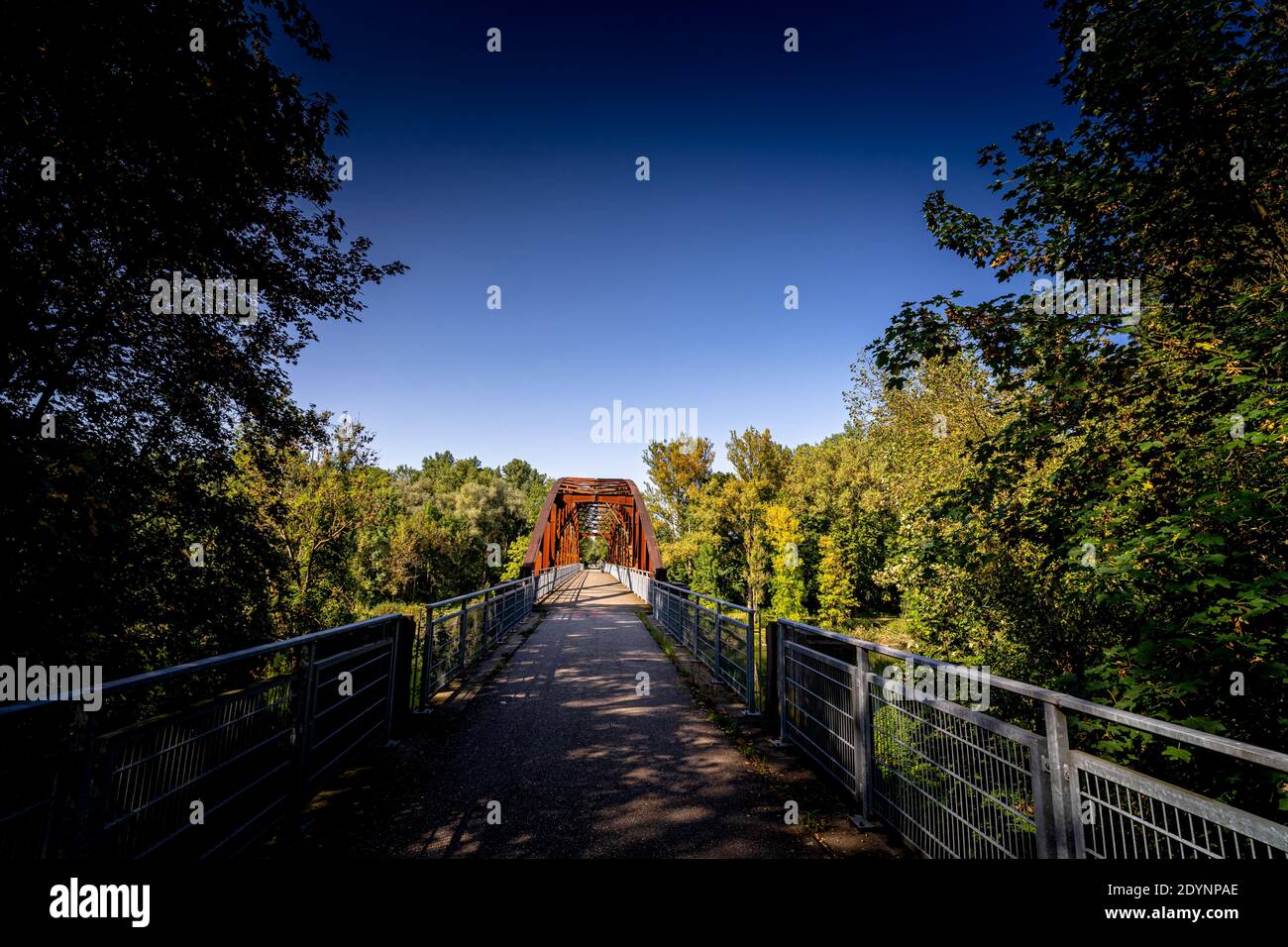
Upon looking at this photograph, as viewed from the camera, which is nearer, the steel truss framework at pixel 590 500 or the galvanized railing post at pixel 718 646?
the galvanized railing post at pixel 718 646

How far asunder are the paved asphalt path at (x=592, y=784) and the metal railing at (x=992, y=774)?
0.68 metres

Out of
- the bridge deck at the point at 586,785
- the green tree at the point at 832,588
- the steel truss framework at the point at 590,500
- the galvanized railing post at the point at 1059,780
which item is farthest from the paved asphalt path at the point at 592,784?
the green tree at the point at 832,588

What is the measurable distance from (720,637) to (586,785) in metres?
3.62

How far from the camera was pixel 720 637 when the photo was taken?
7004mm

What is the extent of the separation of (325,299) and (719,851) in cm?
779

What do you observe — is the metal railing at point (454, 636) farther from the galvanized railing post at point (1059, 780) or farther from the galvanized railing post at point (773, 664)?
the galvanized railing post at point (1059, 780)

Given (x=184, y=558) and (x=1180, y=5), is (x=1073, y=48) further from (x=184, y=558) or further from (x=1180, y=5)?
(x=184, y=558)

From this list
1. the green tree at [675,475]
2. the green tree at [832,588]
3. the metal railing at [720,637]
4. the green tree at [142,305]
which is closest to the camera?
the green tree at [142,305]

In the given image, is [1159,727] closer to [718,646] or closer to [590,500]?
[718,646]

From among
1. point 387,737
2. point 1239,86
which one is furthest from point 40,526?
point 1239,86

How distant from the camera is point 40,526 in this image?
3781mm

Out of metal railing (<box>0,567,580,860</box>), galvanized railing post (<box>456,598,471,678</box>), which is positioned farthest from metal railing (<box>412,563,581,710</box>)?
metal railing (<box>0,567,580,860</box>)

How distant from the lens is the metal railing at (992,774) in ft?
5.30

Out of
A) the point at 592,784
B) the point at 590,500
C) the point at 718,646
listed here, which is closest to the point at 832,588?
the point at 590,500
